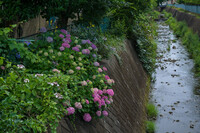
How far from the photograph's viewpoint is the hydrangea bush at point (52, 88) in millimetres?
2477

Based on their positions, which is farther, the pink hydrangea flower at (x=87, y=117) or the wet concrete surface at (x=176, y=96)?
the wet concrete surface at (x=176, y=96)

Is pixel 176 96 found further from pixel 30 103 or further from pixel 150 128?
pixel 30 103

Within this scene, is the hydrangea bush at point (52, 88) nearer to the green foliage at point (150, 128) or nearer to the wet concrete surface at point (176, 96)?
the green foliage at point (150, 128)

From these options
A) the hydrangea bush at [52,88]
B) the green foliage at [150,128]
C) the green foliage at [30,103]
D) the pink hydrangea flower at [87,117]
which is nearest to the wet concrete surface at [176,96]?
the green foliage at [150,128]

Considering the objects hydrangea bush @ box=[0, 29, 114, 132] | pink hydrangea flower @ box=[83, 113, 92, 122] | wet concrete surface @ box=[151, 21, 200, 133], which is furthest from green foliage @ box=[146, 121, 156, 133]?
pink hydrangea flower @ box=[83, 113, 92, 122]

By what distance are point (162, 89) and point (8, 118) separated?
9.86 meters

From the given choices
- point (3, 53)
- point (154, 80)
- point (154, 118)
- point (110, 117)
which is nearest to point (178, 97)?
point (154, 80)

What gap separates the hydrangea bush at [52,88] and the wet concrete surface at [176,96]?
4393 mm

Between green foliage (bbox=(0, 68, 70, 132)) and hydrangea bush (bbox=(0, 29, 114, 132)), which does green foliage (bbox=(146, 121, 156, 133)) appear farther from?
green foliage (bbox=(0, 68, 70, 132))

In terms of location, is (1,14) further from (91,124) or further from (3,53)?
(91,124)

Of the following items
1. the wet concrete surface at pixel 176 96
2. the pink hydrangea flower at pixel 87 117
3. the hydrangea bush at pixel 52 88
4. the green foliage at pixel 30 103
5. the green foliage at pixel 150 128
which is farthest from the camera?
the wet concrete surface at pixel 176 96

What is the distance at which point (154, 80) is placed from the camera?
12.3 metres

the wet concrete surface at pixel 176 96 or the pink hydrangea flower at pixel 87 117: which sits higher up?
the pink hydrangea flower at pixel 87 117

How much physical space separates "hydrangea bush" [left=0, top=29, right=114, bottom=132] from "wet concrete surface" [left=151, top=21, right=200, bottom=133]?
14.4 feet
